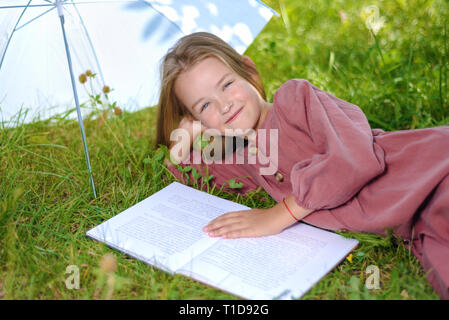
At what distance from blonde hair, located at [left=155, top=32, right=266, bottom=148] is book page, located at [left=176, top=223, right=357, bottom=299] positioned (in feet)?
2.44

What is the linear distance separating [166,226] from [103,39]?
1.01m

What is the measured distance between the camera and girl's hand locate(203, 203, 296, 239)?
155 centimetres

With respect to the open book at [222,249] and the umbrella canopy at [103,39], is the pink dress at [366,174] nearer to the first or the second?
the open book at [222,249]

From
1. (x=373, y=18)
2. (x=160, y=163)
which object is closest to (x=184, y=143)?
(x=160, y=163)

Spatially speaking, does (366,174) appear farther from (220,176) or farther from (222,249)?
(220,176)

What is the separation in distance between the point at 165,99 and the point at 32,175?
67 centimetres

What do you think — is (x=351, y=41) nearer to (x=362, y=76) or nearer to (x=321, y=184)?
(x=362, y=76)

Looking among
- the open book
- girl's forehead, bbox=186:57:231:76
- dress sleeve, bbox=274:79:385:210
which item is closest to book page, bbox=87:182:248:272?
the open book

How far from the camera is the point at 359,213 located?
155cm

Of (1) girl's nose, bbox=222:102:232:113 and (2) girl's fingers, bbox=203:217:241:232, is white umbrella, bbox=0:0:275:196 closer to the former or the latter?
(1) girl's nose, bbox=222:102:232:113

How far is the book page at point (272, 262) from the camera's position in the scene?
133cm

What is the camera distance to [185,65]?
1838 millimetres
